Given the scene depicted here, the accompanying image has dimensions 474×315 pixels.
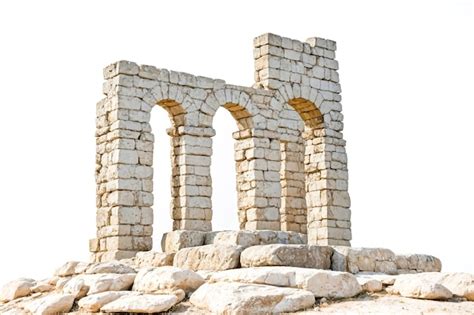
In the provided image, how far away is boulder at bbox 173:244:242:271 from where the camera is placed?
16.6 m

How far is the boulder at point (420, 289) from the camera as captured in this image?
14227mm

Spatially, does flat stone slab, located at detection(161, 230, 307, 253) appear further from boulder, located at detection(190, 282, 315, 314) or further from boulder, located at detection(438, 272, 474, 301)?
boulder, located at detection(438, 272, 474, 301)

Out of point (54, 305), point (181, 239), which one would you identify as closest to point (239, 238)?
point (181, 239)

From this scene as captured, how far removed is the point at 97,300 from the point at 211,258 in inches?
115

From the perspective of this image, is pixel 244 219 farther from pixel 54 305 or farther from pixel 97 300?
pixel 97 300

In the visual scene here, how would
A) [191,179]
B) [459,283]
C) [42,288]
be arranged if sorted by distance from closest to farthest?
[459,283], [42,288], [191,179]

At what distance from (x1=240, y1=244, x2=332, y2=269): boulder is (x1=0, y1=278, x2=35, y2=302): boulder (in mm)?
4963

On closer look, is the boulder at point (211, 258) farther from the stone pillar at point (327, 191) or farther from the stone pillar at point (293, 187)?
the stone pillar at point (293, 187)

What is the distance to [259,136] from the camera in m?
23.1

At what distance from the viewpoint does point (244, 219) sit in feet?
75.7

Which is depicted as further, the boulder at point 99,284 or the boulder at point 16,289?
the boulder at point 16,289

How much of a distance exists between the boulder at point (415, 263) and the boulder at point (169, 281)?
612 centimetres

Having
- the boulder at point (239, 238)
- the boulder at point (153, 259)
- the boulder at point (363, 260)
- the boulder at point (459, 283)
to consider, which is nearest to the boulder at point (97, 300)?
the boulder at point (153, 259)

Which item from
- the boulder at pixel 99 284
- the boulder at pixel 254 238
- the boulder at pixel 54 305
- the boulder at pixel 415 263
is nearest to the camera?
the boulder at pixel 54 305
